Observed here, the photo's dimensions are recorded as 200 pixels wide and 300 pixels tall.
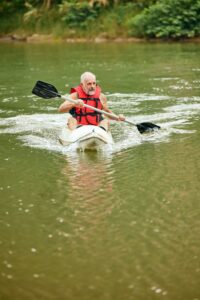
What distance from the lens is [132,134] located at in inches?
428

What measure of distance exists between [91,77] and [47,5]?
2572 cm

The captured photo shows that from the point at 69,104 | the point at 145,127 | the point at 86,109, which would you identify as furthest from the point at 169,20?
the point at 69,104

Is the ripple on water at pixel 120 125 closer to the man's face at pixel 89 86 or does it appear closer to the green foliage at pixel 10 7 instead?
the man's face at pixel 89 86

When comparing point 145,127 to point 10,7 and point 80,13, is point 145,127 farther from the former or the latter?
point 10,7

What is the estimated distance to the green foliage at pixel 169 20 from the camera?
93.6 feet

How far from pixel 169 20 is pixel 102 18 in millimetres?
4350

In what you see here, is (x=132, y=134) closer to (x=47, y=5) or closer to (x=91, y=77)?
(x=91, y=77)

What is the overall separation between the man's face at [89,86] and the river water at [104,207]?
0.89m

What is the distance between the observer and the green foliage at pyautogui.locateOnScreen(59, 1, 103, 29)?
106ft

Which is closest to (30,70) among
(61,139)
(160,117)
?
(160,117)

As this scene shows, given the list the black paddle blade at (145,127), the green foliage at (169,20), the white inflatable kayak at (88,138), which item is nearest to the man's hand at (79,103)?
the white inflatable kayak at (88,138)

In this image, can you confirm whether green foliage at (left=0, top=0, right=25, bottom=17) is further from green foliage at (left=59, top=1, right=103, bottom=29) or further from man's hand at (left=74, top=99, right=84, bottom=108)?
man's hand at (left=74, top=99, right=84, bottom=108)

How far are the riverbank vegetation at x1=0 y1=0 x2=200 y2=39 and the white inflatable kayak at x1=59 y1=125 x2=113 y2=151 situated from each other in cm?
1948

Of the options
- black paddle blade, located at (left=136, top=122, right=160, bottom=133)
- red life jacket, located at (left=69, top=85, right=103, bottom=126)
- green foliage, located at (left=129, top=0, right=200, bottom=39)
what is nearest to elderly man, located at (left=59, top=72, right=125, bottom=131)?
red life jacket, located at (left=69, top=85, right=103, bottom=126)
